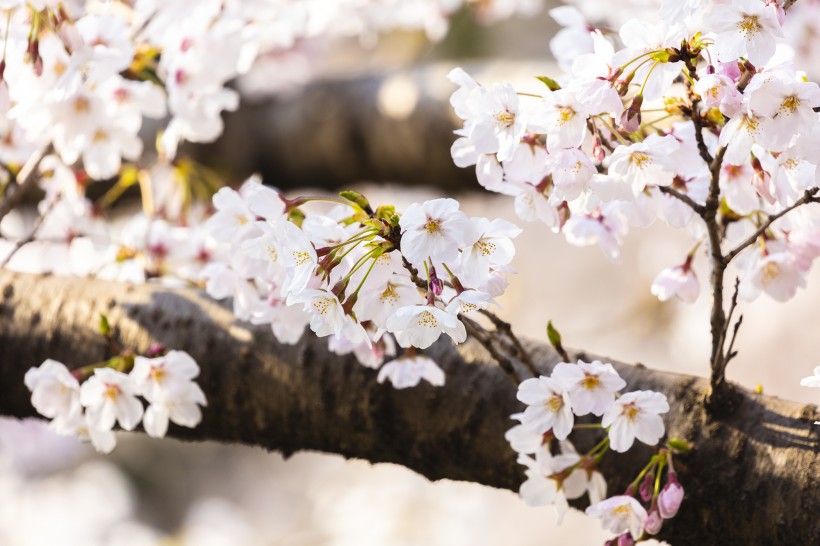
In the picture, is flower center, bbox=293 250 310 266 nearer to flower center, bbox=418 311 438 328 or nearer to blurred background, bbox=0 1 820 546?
flower center, bbox=418 311 438 328

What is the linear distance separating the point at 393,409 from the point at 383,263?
11.0 inches

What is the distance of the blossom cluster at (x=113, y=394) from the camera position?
956 millimetres

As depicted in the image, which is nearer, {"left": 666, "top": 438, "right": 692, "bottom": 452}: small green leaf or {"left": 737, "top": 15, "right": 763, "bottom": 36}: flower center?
{"left": 737, "top": 15, "right": 763, "bottom": 36}: flower center

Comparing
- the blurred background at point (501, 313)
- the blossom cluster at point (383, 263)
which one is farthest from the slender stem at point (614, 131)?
the blurred background at point (501, 313)

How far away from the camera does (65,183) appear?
1.36 meters

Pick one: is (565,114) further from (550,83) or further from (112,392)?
(112,392)

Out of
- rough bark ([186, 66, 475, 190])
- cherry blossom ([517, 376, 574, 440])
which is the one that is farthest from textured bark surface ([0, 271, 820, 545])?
rough bark ([186, 66, 475, 190])

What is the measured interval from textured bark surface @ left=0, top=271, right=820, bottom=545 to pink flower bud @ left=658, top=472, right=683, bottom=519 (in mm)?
63

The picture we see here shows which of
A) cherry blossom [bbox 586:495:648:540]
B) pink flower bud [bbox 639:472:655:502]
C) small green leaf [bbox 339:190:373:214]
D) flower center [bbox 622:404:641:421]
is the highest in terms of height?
small green leaf [bbox 339:190:373:214]

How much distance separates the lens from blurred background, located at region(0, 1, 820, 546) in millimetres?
2391

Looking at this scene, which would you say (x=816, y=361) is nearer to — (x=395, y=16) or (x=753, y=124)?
(x=395, y=16)

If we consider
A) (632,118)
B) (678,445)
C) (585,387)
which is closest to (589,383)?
(585,387)

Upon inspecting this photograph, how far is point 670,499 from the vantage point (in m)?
0.79

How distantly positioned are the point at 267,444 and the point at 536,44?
5.16m
